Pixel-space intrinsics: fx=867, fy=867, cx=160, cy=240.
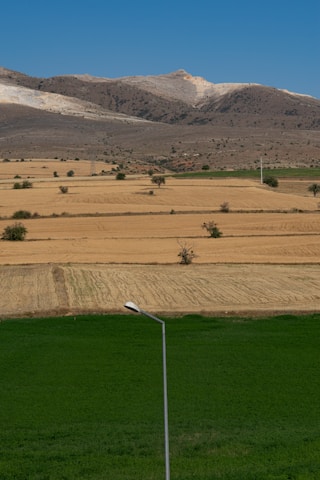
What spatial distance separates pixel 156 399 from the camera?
27.1m

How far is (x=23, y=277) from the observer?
52.1 metres

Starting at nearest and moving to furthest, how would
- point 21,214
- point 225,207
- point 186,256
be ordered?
point 186,256
point 21,214
point 225,207

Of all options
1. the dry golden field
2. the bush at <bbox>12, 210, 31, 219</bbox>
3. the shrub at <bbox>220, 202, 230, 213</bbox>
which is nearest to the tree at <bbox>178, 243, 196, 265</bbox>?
the dry golden field

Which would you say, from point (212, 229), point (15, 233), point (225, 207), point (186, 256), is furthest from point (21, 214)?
point (186, 256)

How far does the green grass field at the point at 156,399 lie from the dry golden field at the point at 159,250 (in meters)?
4.64

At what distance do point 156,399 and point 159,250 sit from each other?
3626 centimetres

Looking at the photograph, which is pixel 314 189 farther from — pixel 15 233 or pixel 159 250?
pixel 15 233

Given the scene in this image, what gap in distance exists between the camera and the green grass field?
833 inches

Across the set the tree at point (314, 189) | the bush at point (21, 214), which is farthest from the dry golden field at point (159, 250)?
the tree at point (314, 189)

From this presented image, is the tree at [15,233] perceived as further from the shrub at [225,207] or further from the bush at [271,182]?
the bush at [271,182]

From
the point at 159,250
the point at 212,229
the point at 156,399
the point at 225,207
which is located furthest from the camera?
the point at 225,207

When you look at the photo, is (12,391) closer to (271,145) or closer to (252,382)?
(252,382)

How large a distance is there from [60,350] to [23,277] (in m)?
18.6

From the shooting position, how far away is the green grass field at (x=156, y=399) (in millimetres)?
21156
